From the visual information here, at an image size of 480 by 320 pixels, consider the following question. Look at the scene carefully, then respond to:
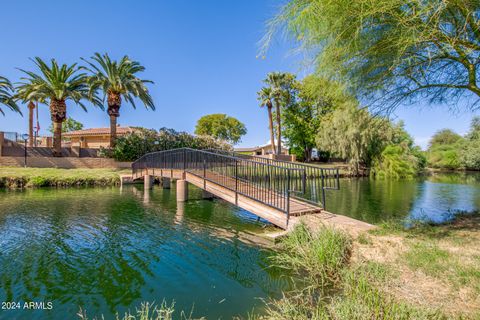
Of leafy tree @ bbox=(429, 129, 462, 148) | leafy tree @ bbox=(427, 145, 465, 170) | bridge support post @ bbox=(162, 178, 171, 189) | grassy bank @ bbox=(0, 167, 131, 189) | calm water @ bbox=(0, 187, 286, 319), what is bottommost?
calm water @ bbox=(0, 187, 286, 319)

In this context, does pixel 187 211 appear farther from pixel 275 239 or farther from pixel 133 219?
pixel 275 239

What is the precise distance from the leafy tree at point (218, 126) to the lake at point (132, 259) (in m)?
48.8

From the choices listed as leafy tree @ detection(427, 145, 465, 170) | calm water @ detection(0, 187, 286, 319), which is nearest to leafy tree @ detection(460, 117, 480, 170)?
leafy tree @ detection(427, 145, 465, 170)

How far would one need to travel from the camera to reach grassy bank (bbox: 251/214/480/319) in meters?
2.97

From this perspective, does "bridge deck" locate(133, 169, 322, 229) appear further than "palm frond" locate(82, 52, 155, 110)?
No

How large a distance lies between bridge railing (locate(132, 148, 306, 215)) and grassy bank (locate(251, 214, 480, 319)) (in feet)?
6.47

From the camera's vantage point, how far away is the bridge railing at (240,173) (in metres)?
7.59

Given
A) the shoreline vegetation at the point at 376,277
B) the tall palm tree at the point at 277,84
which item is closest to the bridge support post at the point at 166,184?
the shoreline vegetation at the point at 376,277

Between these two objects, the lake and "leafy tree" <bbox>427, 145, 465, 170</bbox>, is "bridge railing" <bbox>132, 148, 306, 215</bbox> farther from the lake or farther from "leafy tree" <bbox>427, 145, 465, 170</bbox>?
"leafy tree" <bbox>427, 145, 465, 170</bbox>

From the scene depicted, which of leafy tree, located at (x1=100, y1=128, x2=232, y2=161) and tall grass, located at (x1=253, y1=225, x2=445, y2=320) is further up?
leafy tree, located at (x1=100, y1=128, x2=232, y2=161)

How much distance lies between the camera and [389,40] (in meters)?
5.06

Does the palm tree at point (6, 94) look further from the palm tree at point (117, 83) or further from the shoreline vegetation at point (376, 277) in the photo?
the shoreline vegetation at point (376, 277)

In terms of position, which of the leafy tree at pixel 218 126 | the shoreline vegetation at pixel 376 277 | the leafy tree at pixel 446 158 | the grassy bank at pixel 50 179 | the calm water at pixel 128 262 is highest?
the leafy tree at pixel 218 126

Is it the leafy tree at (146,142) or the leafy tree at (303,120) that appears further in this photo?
the leafy tree at (303,120)
